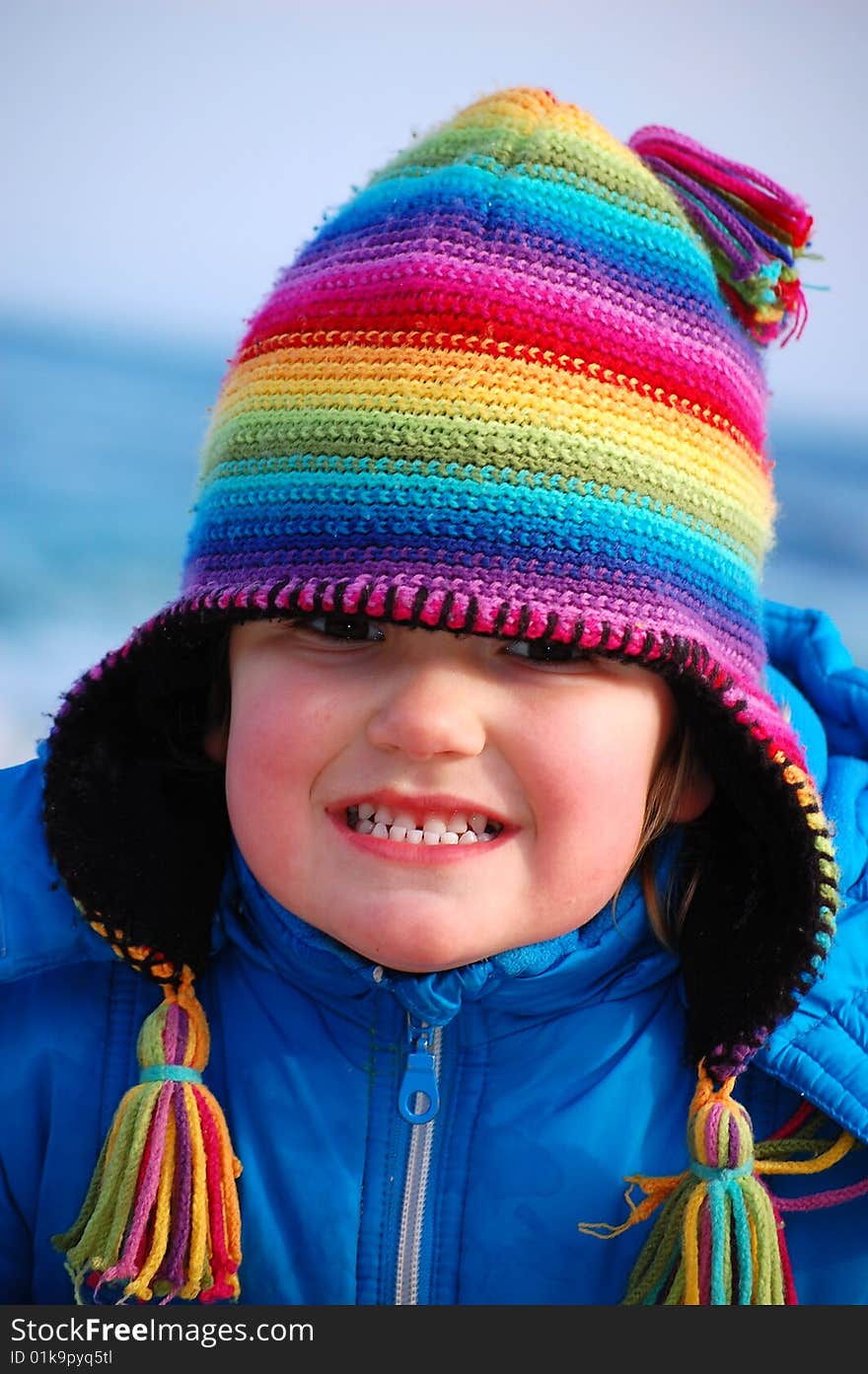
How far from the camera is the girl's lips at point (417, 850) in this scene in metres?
0.99

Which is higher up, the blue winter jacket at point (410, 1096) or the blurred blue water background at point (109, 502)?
the blurred blue water background at point (109, 502)

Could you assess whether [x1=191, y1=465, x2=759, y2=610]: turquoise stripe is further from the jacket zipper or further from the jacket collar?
the jacket zipper

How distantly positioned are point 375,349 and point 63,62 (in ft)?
5.90

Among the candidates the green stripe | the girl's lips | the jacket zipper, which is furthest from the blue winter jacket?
the green stripe

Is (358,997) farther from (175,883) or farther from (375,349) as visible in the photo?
(375,349)

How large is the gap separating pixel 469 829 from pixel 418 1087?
0.74ft

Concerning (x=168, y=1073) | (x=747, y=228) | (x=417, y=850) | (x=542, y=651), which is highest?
(x=747, y=228)

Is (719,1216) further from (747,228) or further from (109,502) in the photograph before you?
(109,502)

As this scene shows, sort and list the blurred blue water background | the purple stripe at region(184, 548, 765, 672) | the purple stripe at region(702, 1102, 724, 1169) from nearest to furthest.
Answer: the purple stripe at region(184, 548, 765, 672), the purple stripe at region(702, 1102, 724, 1169), the blurred blue water background

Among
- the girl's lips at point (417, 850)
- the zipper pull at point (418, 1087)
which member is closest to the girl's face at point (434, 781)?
the girl's lips at point (417, 850)

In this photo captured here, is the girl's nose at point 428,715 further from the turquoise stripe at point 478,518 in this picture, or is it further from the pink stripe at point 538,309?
the pink stripe at point 538,309

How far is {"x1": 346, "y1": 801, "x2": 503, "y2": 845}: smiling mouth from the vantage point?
990 mm

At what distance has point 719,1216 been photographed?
101 centimetres

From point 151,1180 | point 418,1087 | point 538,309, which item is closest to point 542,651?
point 538,309
